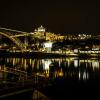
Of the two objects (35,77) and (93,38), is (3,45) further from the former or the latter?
(35,77)

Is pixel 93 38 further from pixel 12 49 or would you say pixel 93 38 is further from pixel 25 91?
pixel 25 91

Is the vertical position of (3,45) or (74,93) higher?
(3,45)

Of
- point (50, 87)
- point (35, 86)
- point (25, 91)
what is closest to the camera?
point (25, 91)

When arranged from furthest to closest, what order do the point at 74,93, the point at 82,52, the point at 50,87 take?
the point at 82,52 < the point at 74,93 < the point at 50,87

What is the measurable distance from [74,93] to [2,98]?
8598mm

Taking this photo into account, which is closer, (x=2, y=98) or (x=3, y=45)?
(x=2, y=98)

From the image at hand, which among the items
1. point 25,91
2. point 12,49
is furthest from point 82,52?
point 25,91

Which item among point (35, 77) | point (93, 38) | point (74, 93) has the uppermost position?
point (93, 38)

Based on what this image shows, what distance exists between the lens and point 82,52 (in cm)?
10531

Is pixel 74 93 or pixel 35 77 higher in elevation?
pixel 35 77

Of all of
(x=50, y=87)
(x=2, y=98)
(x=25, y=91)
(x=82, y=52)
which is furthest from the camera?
(x=82, y=52)

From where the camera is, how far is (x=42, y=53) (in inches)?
3445

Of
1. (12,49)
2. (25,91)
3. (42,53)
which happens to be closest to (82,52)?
(42,53)

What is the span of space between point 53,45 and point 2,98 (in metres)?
97.3
